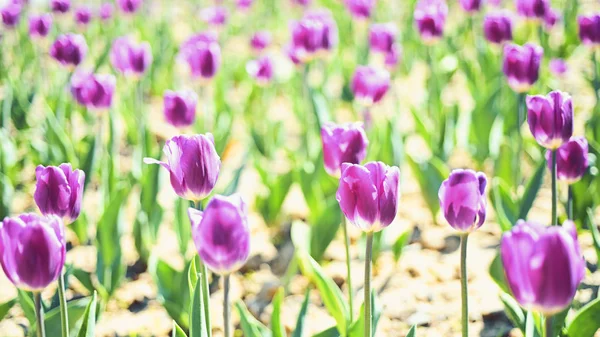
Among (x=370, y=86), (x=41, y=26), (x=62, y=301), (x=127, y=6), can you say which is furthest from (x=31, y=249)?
(x=127, y=6)

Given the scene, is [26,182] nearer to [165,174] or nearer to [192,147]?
[165,174]

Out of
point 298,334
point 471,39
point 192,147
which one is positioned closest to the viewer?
point 192,147

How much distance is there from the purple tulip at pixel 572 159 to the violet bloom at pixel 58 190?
4.06ft

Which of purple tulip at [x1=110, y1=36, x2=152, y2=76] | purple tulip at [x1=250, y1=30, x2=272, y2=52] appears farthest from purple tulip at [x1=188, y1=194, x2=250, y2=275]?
purple tulip at [x1=250, y1=30, x2=272, y2=52]

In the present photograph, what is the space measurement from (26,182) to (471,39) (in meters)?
3.51

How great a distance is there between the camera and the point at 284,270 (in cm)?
259

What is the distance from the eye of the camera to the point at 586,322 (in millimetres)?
1545

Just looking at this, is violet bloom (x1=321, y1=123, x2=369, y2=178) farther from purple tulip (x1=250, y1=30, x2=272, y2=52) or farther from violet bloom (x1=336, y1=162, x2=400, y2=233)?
purple tulip (x1=250, y1=30, x2=272, y2=52)

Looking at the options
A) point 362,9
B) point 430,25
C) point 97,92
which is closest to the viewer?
point 97,92

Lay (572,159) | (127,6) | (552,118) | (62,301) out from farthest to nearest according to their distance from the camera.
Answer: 1. (127,6)
2. (572,159)
3. (552,118)
4. (62,301)

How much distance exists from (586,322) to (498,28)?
6.64 ft

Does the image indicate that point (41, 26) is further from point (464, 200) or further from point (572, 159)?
point (464, 200)

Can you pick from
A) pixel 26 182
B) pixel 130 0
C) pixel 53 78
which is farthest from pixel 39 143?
pixel 130 0

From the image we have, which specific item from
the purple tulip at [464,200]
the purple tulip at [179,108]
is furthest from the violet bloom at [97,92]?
Answer: the purple tulip at [464,200]
